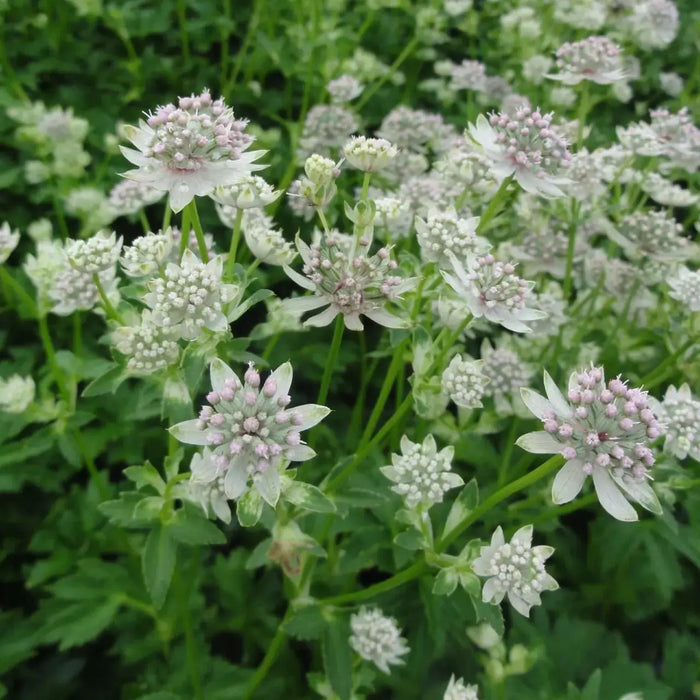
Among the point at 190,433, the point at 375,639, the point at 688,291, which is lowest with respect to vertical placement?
the point at 375,639

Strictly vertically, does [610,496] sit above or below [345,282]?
below

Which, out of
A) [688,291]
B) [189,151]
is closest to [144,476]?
[189,151]

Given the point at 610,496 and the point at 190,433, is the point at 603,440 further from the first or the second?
the point at 190,433

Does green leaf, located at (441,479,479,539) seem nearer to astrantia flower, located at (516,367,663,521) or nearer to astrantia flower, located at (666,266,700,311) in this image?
astrantia flower, located at (516,367,663,521)

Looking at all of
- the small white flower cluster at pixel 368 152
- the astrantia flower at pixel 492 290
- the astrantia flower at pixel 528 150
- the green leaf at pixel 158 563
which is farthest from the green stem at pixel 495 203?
the green leaf at pixel 158 563

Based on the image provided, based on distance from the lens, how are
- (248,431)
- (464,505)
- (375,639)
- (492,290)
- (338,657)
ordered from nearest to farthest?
(248,431) → (492,290) → (464,505) → (338,657) → (375,639)

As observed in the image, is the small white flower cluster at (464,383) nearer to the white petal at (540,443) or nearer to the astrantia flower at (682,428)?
the white petal at (540,443)

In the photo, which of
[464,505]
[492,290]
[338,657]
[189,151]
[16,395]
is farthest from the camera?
[16,395]

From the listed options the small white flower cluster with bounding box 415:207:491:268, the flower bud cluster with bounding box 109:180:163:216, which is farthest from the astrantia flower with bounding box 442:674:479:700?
the flower bud cluster with bounding box 109:180:163:216

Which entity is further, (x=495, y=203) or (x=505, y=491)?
(x=495, y=203)
